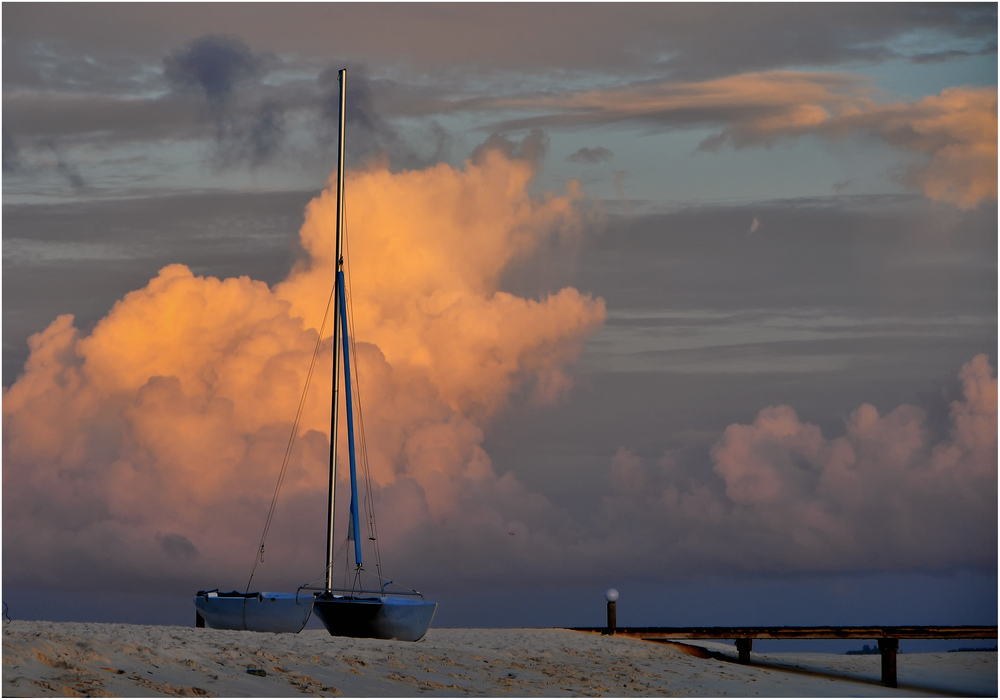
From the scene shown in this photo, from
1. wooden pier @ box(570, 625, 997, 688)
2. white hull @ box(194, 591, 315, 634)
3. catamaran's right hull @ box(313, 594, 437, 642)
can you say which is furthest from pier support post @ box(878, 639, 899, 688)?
white hull @ box(194, 591, 315, 634)

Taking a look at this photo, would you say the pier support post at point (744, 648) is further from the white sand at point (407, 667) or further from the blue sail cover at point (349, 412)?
the blue sail cover at point (349, 412)

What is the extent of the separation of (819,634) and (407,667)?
679 inches

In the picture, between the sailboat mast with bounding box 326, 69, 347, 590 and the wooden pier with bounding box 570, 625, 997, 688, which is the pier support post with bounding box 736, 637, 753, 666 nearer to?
the wooden pier with bounding box 570, 625, 997, 688

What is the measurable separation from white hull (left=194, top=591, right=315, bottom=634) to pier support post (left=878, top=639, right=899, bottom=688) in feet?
61.8

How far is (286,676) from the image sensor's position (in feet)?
82.4

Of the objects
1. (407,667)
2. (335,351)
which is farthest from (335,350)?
(407,667)

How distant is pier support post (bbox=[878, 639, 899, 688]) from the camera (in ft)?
137

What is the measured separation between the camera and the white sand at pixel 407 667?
21750 mm

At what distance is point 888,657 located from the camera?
4206 centimetres

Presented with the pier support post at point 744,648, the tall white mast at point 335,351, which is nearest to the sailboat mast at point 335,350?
the tall white mast at point 335,351

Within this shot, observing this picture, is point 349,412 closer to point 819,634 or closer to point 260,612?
point 260,612

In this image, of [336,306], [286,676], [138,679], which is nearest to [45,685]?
[138,679]

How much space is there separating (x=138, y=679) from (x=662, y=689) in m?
13.8

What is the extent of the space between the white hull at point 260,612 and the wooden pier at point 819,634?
30.6 feet
